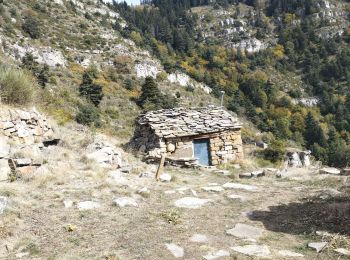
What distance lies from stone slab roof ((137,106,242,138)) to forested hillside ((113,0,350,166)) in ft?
145

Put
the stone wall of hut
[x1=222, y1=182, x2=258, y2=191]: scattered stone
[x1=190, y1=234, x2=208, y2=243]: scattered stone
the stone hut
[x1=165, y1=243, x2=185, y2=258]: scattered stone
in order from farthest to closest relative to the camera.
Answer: the stone wall of hut → the stone hut → [x1=222, y1=182, x2=258, y2=191]: scattered stone → [x1=190, y1=234, x2=208, y2=243]: scattered stone → [x1=165, y1=243, x2=185, y2=258]: scattered stone

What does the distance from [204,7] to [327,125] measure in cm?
A: 10184

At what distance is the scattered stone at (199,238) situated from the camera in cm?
505

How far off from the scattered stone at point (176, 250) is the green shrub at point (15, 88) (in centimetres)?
681

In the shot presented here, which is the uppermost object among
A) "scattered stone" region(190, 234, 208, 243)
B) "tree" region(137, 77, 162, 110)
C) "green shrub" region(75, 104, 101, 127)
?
"tree" region(137, 77, 162, 110)

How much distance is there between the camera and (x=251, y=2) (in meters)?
164

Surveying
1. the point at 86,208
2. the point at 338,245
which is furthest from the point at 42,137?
the point at 338,245

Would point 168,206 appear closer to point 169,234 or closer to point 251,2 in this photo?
point 169,234

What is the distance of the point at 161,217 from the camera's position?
6.05 meters

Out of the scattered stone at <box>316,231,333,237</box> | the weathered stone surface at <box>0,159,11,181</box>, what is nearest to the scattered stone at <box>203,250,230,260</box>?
the scattered stone at <box>316,231,333,237</box>

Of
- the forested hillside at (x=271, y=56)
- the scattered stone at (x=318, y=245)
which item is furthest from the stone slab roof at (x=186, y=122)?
the forested hillside at (x=271, y=56)

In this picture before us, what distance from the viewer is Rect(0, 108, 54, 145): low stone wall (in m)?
9.25

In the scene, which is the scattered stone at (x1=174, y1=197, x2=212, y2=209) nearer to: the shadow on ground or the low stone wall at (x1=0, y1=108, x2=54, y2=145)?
the shadow on ground

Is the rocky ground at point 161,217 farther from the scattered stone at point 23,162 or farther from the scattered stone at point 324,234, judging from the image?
the scattered stone at point 23,162
